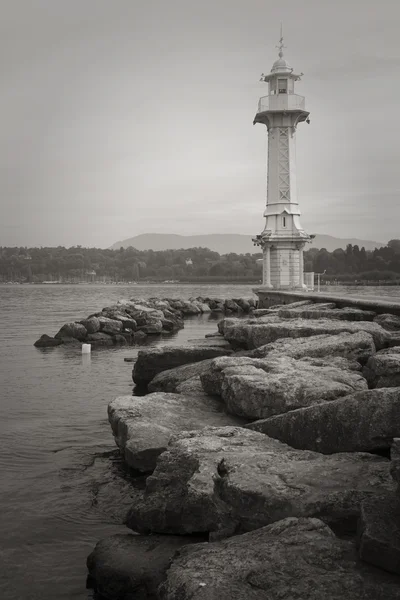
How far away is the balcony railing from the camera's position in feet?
122

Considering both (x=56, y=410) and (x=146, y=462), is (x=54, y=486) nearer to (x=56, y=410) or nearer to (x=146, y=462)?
(x=146, y=462)

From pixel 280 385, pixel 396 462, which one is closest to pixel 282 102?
pixel 280 385

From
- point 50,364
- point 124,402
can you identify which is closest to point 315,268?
point 50,364

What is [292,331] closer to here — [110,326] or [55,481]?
[55,481]

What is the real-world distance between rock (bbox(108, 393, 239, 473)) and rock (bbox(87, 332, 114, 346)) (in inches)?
531

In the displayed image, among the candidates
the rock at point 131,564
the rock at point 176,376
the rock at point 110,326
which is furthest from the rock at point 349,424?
the rock at point 110,326

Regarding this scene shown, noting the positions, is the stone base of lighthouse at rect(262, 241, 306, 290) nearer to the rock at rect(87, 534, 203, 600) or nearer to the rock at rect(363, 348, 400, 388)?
the rock at rect(363, 348, 400, 388)

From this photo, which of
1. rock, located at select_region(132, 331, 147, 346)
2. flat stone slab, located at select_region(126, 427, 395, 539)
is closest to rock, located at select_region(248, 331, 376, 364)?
flat stone slab, located at select_region(126, 427, 395, 539)

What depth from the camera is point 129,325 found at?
24.7 m

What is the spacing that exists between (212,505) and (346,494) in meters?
1.02

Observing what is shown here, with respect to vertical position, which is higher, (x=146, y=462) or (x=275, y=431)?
(x=275, y=431)

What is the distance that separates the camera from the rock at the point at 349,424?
17.1 feet

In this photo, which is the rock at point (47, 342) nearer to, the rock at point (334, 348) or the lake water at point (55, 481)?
the lake water at point (55, 481)

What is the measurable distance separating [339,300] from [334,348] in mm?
10061
